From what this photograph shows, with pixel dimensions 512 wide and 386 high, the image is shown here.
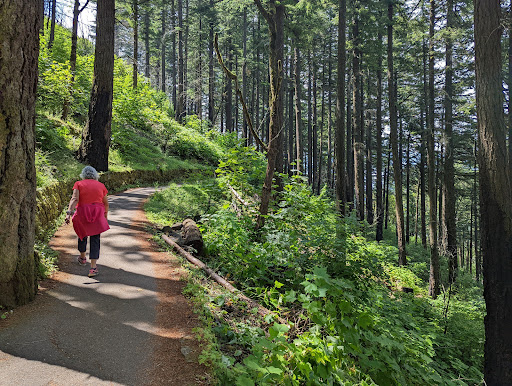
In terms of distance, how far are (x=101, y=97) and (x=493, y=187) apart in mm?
11609

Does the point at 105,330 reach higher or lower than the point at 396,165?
lower

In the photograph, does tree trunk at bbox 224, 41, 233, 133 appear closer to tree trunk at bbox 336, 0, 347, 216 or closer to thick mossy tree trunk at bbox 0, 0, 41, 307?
tree trunk at bbox 336, 0, 347, 216

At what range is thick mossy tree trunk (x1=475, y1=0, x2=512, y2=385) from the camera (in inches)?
230

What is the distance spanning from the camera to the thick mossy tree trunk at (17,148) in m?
4.00

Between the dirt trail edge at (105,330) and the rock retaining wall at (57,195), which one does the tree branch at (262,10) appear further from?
the rock retaining wall at (57,195)

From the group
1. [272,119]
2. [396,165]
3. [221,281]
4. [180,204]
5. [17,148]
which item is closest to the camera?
[17,148]

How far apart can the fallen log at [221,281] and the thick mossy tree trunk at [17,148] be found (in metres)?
2.80

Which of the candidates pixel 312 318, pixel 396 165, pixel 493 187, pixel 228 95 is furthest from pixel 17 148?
pixel 228 95

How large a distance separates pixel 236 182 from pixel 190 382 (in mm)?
6938

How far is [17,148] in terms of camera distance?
13.6 ft

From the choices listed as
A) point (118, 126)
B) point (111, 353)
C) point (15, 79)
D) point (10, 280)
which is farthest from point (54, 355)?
point (118, 126)

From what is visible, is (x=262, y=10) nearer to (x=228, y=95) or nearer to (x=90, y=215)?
(x=90, y=215)

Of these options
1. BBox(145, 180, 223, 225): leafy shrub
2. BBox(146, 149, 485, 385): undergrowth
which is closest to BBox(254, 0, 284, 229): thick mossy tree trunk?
BBox(146, 149, 485, 385): undergrowth

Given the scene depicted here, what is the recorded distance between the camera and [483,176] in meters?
6.22
